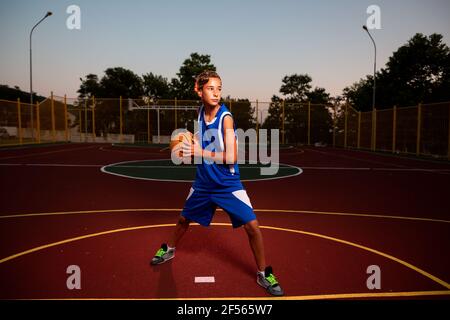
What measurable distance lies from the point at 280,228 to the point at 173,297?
7.90ft

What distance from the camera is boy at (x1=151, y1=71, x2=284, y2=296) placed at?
122 inches

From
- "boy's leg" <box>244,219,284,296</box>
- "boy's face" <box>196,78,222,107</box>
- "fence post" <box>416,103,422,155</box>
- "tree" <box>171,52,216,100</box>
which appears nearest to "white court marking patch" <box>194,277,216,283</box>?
"boy's leg" <box>244,219,284,296</box>

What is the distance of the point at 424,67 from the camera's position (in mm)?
31266

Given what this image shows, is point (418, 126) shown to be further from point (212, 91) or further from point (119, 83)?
point (119, 83)

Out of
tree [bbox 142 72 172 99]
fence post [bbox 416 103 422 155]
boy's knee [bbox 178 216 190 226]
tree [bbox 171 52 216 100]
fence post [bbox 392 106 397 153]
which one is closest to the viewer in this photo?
boy's knee [bbox 178 216 190 226]

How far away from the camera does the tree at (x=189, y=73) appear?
45.0 meters

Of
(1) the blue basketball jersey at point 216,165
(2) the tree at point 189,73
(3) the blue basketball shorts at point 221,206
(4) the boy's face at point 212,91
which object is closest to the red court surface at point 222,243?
(3) the blue basketball shorts at point 221,206

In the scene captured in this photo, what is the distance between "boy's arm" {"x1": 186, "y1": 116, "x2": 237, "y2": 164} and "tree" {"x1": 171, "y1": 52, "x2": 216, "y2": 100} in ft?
140

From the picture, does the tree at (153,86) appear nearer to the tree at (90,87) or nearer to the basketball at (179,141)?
Answer: the tree at (90,87)

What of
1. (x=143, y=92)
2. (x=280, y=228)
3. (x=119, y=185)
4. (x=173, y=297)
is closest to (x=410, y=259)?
(x=280, y=228)

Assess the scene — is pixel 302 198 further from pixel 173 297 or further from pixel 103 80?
pixel 103 80

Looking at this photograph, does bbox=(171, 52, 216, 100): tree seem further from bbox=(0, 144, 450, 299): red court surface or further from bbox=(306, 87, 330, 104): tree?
bbox=(0, 144, 450, 299): red court surface

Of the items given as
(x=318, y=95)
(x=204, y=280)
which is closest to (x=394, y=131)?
(x=204, y=280)
